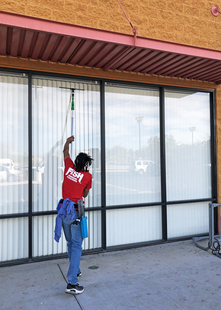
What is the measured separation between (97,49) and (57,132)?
1681mm

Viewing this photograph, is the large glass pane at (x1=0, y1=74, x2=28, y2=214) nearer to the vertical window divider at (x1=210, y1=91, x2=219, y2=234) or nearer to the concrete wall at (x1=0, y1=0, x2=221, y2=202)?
the concrete wall at (x1=0, y1=0, x2=221, y2=202)

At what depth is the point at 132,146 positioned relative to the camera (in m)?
5.95

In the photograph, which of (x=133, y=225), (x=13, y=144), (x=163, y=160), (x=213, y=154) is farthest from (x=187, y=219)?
(x=13, y=144)

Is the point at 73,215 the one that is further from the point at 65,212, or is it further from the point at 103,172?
the point at 103,172

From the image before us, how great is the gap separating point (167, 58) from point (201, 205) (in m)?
3.53

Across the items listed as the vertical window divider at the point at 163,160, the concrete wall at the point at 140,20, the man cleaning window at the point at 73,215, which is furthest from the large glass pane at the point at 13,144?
the vertical window divider at the point at 163,160

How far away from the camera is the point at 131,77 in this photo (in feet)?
19.0

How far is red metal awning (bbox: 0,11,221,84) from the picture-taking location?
3.81m

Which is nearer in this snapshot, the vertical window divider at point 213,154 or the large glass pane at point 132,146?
the large glass pane at point 132,146

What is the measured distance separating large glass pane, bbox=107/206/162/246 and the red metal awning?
2936 mm

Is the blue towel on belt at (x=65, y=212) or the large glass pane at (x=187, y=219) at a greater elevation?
the blue towel on belt at (x=65, y=212)

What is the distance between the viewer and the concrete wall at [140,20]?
459cm

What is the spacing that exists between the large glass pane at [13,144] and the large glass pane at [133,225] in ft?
5.83

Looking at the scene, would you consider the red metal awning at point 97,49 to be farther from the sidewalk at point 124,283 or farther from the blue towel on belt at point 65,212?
the sidewalk at point 124,283
